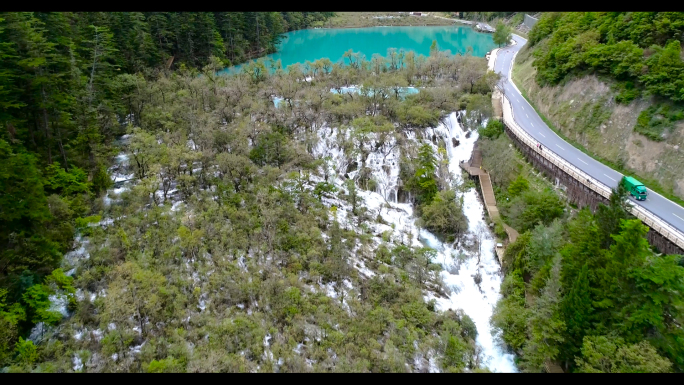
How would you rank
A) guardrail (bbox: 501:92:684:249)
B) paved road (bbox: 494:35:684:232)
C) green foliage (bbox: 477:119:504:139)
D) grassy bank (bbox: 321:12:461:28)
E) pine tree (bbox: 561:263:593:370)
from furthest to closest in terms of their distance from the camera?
grassy bank (bbox: 321:12:461:28) < green foliage (bbox: 477:119:504:139) < paved road (bbox: 494:35:684:232) < guardrail (bbox: 501:92:684:249) < pine tree (bbox: 561:263:593:370)

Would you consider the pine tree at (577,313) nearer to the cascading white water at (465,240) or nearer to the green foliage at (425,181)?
the cascading white water at (465,240)

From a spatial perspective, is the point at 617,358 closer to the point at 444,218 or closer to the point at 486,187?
the point at 444,218

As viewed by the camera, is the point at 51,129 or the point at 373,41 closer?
the point at 51,129

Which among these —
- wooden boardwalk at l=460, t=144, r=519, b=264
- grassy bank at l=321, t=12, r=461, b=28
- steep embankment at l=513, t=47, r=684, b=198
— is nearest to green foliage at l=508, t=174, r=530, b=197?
wooden boardwalk at l=460, t=144, r=519, b=264

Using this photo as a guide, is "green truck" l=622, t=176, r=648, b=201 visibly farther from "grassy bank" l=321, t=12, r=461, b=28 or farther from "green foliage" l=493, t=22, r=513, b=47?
"grassy bank" l=321, t=12, r=461, b=28

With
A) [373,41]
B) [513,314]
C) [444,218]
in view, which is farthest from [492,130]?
[373,41]

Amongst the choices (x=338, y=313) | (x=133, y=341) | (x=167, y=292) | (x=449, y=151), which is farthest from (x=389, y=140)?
(x=133, y=341)

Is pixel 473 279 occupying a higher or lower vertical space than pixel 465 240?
lower
